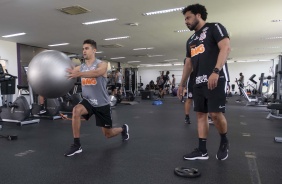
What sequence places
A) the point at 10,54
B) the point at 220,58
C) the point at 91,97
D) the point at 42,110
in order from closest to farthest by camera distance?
the point at 220,58
the point at 91,97
the point at 42,110
the point at 10,54

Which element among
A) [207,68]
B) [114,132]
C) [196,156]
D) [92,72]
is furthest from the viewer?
[114,132]

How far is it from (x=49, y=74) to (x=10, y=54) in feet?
31.7

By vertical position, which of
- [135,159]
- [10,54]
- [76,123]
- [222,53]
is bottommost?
[135,159]

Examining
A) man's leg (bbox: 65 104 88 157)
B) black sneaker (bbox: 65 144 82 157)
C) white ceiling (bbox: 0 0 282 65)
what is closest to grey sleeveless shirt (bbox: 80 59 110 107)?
man's leg (bbox: 65 104 88 157)

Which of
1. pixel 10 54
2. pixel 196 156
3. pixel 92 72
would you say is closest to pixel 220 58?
pixel 196 156

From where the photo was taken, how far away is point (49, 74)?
1.98m

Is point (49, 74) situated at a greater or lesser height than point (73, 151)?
greater

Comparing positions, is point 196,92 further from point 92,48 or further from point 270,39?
point 270,39

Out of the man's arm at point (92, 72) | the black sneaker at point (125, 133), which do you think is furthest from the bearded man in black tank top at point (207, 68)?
the black sneaker at point (125, 133)

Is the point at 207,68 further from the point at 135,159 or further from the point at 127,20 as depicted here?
the point at 127,20

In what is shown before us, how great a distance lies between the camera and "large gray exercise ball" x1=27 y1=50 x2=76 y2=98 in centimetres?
199

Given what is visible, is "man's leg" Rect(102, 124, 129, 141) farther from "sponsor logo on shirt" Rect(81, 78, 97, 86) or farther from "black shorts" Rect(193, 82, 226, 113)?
"black shorts" Rect(193, 82, 226, 113)

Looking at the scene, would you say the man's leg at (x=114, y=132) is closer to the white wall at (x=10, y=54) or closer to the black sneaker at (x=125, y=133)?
the black sneaker at (x=125, y=133)

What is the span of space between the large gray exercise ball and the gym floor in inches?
26.5
